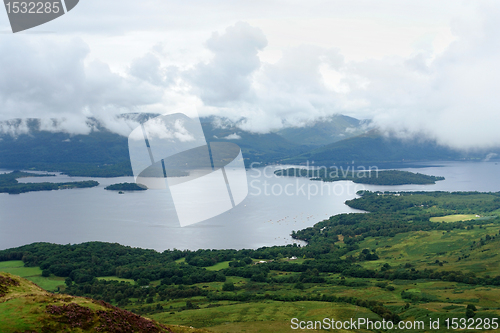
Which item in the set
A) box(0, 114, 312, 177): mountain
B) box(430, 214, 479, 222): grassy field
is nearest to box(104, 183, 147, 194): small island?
box(0, 114, 312, 177): mountain

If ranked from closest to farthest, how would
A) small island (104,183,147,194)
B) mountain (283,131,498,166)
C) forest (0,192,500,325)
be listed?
1. forest (0,192,500,325)
2. small island (104,183,147,194)
3. mountain (283,131,498,166)

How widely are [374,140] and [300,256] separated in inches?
5600

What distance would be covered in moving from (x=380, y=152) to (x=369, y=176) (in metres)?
66.3

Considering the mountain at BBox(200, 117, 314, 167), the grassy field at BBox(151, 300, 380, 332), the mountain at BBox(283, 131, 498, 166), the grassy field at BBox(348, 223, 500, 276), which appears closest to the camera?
the grassy field at BBox(151, 300, 380, 332)

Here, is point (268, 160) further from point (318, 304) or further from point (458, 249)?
point (318, 304)

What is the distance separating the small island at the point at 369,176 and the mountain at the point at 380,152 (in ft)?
107

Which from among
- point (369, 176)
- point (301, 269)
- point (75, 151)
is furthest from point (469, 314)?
point (75, 151)

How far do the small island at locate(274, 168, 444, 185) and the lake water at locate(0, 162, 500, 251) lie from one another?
15.2ft

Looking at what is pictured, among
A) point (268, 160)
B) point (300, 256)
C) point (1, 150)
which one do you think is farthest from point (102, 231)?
point (1, 150)

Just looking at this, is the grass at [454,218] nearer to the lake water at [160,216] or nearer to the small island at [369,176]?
the lake water at [160,216]

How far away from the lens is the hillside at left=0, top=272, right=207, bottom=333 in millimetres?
8930

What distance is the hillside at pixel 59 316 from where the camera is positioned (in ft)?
29.3

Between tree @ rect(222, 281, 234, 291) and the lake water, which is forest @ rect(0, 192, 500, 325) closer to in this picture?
tree @ rect(222, 281, 234, 291)

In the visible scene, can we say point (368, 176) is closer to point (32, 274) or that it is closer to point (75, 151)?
point (32, 274)
